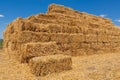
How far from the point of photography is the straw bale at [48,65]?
7.86 m

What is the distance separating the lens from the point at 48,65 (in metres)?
8.03

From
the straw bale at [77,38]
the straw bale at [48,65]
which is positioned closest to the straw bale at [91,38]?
the straw bale at [77,38]

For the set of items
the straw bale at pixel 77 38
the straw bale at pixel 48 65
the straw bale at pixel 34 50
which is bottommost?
the straw bale at pixel 48 65

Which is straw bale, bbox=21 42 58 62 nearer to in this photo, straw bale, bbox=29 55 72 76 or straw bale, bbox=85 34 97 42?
straw bale, bbox=29 55 72 76

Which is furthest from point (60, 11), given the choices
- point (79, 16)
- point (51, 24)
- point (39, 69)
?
point (39, 69)

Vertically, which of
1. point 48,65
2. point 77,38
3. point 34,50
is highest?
point 77,38

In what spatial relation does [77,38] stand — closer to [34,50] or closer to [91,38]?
[91,38]

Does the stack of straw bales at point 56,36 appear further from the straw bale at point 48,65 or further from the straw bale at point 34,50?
the straw bale at point 48,65

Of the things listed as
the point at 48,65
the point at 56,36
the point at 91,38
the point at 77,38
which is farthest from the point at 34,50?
the point at 91,38

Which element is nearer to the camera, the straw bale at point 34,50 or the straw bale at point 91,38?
the straw bale at point 34,50

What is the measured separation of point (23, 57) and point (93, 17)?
13547 mm

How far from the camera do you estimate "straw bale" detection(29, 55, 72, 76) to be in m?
7.86

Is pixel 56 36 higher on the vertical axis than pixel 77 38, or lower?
higher

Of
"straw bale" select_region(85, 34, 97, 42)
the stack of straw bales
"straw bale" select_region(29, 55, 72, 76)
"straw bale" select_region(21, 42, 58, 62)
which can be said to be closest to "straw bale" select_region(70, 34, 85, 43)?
the stack of straw bales
